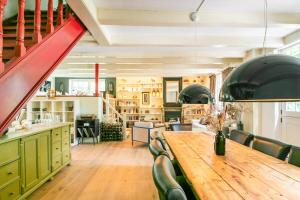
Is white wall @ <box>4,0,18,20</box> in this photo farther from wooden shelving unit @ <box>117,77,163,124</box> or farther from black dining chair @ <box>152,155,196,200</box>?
wooden shelving unit @ <box>117,77,163,124</box>

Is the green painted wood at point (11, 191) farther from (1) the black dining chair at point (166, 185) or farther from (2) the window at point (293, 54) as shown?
(2) the window at point (293, 54)

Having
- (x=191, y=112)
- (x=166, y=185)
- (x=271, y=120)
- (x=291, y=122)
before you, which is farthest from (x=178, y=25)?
(x=191, y=112)

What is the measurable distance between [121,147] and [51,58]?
183 inches

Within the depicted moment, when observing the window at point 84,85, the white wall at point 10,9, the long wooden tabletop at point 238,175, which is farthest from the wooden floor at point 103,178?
the window at point 84,85

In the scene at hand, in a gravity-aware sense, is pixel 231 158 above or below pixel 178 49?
below

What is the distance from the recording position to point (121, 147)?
7129 millimetres

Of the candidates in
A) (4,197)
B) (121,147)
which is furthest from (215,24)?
(121,147)

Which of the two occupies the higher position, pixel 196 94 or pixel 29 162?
pixel 196 94

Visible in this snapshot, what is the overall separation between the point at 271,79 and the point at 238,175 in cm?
84

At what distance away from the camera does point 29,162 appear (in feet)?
10.7

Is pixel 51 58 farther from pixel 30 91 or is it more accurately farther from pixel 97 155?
pixel 97 155

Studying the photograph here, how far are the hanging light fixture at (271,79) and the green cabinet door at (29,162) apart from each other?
2803 millimetres

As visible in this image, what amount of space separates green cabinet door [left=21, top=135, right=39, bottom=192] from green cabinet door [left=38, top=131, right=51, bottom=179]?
0.12 metres

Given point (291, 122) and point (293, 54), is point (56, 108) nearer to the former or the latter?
point (291, 122)
